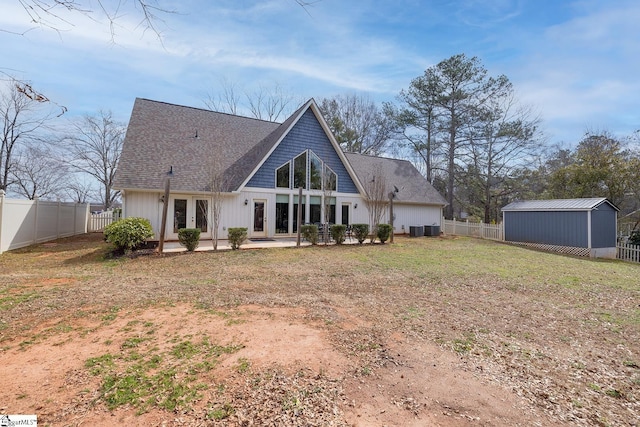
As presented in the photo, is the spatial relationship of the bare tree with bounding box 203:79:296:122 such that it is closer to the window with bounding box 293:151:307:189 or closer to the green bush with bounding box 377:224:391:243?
the window with bounding box 293:151:307:189

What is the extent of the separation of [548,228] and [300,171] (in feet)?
44.5

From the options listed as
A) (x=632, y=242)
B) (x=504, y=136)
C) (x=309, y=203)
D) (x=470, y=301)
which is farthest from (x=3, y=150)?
(x=632, y=242)

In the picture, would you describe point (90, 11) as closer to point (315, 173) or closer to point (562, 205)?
point (315, 173)

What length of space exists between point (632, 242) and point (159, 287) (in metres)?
22.9

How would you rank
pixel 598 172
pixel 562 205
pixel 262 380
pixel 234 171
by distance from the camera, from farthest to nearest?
pixel 598 172 → pixel 562 205 → pixel 234 171 → pixel 262 380

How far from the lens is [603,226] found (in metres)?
15.2

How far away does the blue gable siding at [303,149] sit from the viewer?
15117 millimetres

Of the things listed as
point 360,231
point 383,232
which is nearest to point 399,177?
point 383,232

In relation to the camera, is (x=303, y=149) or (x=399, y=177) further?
(x=399, y=177)

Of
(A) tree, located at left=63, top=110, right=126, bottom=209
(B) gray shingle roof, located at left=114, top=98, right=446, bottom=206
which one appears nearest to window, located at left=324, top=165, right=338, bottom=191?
(B) gray shingle roof, located at left=114, top=98, right=446, bottom=206

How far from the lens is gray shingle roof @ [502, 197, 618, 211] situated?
14843 millimetres

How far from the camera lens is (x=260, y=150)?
15.6 m

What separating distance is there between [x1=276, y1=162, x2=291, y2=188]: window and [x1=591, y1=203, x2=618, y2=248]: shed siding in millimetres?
14894

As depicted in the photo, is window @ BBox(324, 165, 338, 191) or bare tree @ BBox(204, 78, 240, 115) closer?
window @ BBox(324, 165, 338, 191)
